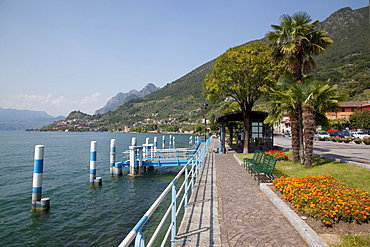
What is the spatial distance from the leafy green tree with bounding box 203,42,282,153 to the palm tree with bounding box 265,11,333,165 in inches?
158

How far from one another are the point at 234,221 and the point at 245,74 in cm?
1507

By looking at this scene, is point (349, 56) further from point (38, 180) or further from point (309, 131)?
point (38, 180)

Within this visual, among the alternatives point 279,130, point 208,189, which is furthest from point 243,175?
point 279,130

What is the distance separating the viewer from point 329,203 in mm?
5172

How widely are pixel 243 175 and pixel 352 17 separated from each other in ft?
700

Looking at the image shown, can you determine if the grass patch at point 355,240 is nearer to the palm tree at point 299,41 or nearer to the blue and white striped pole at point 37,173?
the palm tree at point 299,41

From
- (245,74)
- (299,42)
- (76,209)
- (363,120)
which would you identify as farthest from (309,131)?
(363,120)

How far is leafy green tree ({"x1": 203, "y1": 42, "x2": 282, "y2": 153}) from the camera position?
17922 millimetres

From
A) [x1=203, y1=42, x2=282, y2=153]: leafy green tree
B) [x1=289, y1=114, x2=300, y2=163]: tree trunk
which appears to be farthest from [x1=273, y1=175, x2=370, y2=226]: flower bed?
[x1=203, y1=42, x2=282, y2=153]: leafy green tree

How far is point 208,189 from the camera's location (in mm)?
8359

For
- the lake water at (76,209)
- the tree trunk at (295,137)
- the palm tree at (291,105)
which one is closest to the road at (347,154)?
the tree trunk at (295,137)

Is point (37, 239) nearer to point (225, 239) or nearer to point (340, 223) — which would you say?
point (225, 239)

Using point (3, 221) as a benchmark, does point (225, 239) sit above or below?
above

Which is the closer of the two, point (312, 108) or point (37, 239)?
point (37, 239)
